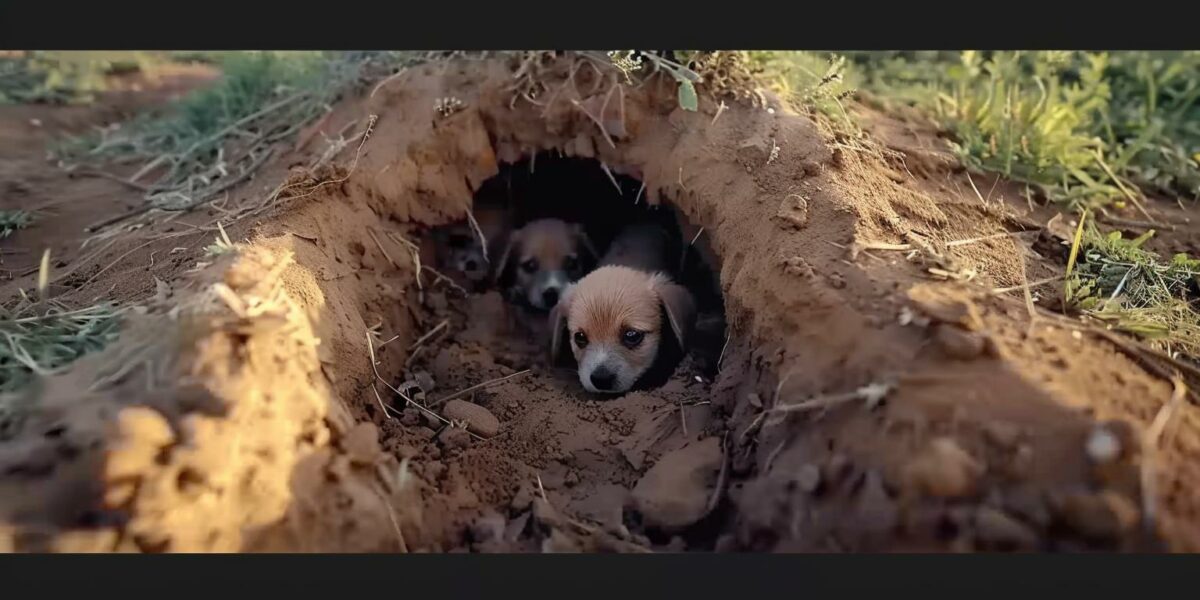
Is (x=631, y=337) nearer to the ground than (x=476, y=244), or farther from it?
nearer to the ground

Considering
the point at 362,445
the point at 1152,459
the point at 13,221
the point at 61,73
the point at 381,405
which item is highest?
the point at 61,73

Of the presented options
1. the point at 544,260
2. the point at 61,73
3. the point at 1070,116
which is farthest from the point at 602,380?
the point at 61,73

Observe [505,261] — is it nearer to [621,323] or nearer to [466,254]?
[466,254]

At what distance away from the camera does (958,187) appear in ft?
13.0

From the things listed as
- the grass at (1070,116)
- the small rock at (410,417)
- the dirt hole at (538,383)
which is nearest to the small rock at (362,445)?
the dirt hole at (538,383)

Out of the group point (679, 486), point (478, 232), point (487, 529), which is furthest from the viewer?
point (478, 232)

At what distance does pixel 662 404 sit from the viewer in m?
3.48

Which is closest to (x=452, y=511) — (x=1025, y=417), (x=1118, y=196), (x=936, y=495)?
(x=936, y=495)

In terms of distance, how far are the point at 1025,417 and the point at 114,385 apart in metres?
2.83

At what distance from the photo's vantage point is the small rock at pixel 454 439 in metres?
3.13

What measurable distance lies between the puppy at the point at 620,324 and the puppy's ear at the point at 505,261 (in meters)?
1.04

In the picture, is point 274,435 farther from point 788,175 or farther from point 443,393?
point 788,175

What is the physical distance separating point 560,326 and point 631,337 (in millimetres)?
470

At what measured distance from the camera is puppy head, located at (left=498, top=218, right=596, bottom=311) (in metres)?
5.42
